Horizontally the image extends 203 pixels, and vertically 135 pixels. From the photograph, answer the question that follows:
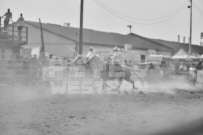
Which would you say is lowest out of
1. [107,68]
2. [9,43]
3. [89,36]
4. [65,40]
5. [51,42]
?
[107,68]

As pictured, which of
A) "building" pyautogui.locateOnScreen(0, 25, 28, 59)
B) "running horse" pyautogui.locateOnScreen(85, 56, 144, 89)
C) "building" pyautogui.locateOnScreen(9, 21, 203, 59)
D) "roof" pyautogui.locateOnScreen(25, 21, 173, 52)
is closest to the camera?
"building" pyautogui.locateOnScreen(0, 25, 28, 59)

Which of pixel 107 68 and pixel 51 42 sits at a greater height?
pixel 51 42

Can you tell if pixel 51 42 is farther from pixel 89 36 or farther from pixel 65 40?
pixel 89 36

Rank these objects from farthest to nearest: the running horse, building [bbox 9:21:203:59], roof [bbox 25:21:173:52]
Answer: roof [bbox 25:21:173:52]
building [bbox 9:21:203:59]
the running horse

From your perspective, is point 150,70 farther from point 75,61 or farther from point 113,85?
point 75,61

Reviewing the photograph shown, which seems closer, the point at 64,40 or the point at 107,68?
the point at 107,68

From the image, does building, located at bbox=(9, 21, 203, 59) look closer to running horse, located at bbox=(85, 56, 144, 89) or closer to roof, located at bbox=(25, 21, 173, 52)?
roof, located at bbox=(25, 21, 173, 52)

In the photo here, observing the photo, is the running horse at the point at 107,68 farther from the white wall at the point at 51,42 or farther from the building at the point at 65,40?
the white wall at the point at 51,42


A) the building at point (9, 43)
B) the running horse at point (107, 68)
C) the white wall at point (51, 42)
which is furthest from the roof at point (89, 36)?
the running horse at point (107, 68)

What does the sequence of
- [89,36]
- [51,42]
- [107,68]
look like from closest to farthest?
[107,68], [51,42], [89,36]

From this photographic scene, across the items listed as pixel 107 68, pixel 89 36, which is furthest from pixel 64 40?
pixel 107 68

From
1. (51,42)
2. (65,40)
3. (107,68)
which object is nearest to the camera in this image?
(107,68)

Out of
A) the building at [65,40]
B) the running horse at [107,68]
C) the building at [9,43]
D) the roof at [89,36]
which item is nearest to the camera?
the building at [9,43]

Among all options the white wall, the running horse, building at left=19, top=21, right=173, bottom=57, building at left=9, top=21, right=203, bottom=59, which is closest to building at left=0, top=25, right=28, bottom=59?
the running horse
